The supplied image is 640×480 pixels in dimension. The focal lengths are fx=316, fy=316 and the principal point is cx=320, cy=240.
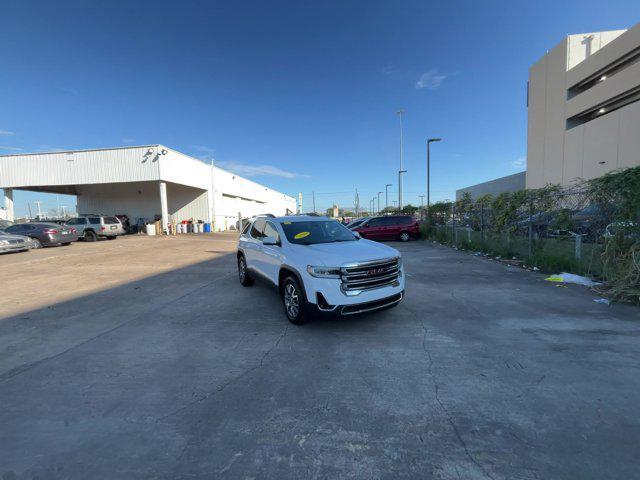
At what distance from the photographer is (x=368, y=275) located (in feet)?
15.1

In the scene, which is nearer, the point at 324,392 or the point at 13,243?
the point at 324,392

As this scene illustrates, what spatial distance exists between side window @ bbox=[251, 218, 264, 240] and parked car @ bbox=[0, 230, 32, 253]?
15661 mm

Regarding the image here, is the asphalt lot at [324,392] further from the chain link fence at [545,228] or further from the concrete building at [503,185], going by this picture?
the concrete building at [503,185]

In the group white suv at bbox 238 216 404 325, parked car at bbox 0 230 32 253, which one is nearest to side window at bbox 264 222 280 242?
white suv at bbox 238 216 404 325

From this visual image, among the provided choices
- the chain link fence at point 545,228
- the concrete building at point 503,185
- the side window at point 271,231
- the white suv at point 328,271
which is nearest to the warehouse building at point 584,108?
the concrete building at point 503,185

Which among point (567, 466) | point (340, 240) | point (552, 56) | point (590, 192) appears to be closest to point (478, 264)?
point (590, 192)

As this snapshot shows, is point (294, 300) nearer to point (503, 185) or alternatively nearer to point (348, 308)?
point (348, 308)

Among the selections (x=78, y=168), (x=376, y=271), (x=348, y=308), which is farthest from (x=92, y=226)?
(x=376, y=271)

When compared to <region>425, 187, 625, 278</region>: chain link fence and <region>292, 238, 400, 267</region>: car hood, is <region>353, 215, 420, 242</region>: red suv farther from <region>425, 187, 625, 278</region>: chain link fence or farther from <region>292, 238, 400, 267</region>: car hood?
<region>292, 238, 400, 267</region>: car hood

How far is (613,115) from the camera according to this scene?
23.9 m

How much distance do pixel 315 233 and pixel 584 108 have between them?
33590 millimetres

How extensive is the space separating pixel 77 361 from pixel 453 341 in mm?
4892

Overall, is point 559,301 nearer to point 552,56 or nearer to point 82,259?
point 82,259

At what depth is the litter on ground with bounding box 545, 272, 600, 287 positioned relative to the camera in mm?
7102
